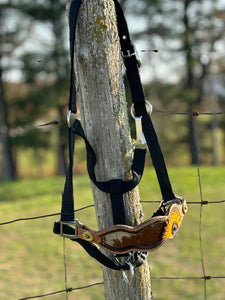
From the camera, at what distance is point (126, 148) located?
185 centimetres

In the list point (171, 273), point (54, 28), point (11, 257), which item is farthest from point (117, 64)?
point (54, 28)

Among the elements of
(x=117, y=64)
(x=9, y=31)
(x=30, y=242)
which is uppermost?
(x=117, y=64)

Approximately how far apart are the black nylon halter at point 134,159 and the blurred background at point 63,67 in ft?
47.9

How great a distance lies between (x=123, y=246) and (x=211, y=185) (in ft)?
30.8

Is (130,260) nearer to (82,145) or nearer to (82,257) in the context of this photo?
(82,257)

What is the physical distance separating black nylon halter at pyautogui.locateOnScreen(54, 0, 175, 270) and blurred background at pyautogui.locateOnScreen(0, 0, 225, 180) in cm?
1460

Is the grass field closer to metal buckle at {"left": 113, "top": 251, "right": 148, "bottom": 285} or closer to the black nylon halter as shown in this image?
metal buckle at {"left": 113, "top": 251, "right": 148, "bottom": 285}

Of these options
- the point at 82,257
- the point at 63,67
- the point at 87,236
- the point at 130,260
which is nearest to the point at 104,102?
the point at 87,236

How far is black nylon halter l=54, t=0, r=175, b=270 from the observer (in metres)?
1.74

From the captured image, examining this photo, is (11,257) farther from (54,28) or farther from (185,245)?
(54,28)

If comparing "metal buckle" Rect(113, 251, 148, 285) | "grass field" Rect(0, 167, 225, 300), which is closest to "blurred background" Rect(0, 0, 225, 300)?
"grass field" Rect(0, 167, 225, 300)

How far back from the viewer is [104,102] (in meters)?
1.80

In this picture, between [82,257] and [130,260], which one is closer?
[130,260]

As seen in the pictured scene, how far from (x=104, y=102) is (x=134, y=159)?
0.29 metres
